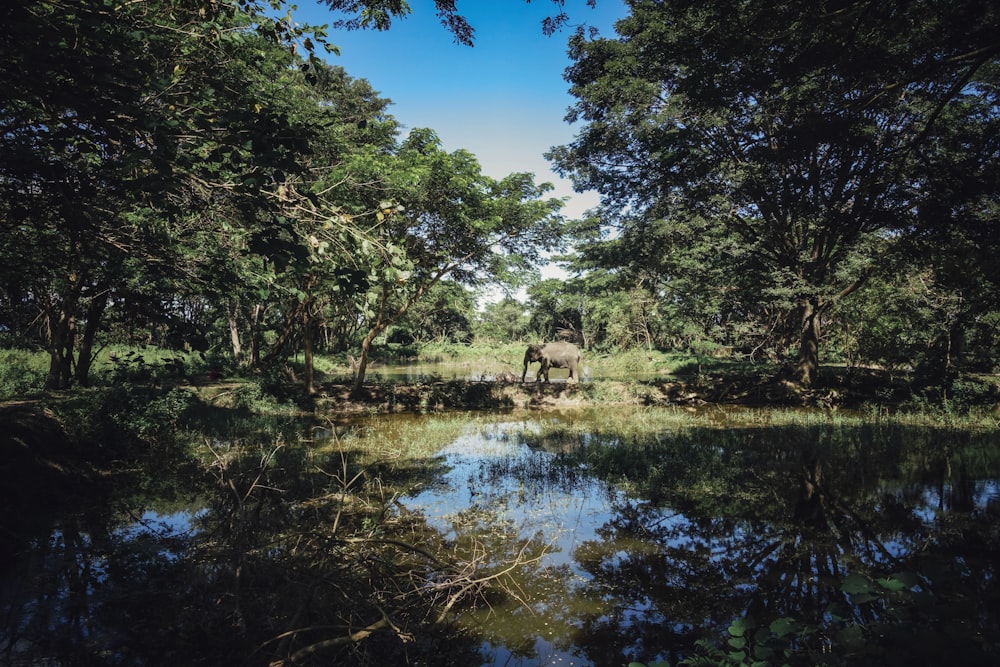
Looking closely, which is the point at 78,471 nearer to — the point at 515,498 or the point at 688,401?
the point at 515,498

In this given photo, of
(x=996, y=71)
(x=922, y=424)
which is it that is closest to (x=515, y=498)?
(x=922, y=424)

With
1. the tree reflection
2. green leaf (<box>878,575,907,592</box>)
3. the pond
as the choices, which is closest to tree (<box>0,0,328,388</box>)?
the pond

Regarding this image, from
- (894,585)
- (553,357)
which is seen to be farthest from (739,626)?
(553,357)

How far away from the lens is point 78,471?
22.2 feet

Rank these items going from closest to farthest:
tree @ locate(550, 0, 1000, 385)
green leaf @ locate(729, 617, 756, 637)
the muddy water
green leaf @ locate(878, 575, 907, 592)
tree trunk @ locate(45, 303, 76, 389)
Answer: green leaf @ locate(878, 575, 907, 592) < green leaf @ locate(729, 617, 756, 637) < the muddy water < tree @ locate(550, 0, 1000, 385) < tree trunk @ locate(45, 303, 76, 389)

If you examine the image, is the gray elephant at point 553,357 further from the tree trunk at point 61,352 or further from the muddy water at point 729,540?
the tree trunk at point 61,352

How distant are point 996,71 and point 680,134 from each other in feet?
25.2

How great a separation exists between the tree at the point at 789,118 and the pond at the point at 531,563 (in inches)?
168

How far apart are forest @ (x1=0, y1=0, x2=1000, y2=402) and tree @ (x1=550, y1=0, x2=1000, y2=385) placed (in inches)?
2.5

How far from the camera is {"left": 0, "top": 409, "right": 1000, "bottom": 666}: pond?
3111mm

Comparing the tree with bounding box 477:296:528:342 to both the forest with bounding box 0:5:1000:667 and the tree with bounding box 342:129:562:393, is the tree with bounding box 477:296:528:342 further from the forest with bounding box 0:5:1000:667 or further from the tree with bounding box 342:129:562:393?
the forest with bounding box 0:5:1000:667

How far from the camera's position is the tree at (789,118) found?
17.0ft

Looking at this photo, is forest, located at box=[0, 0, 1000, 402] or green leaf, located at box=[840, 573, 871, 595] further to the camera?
forest, located at box=[0, 0, 1000, 402]

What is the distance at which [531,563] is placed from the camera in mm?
4613
